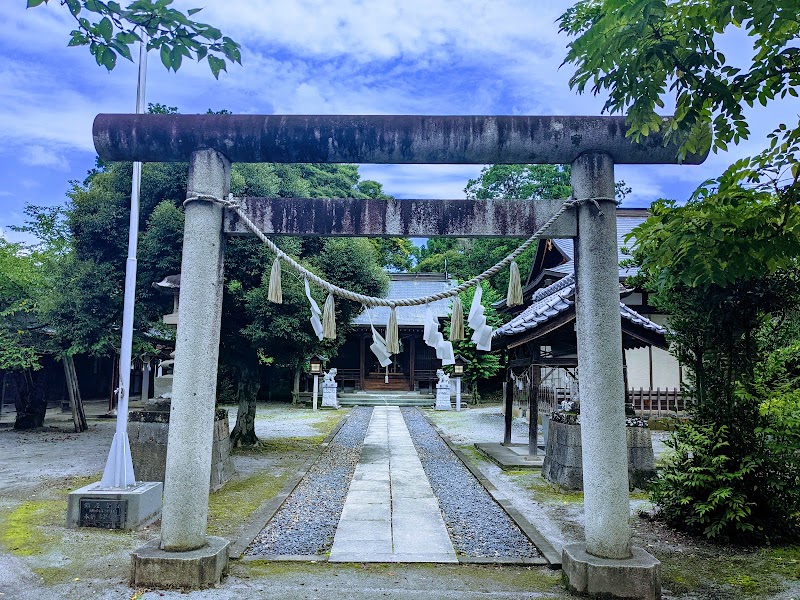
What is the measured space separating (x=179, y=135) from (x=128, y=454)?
13.7ft

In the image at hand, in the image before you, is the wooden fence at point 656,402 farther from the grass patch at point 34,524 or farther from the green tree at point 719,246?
the grass patch at point 34,524

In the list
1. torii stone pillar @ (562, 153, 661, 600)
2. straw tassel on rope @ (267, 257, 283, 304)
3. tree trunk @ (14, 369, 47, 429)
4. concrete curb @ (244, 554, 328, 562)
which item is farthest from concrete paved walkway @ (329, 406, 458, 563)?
tree trunk @ (14, 369, 47, 429)

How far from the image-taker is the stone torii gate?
4.72 meters

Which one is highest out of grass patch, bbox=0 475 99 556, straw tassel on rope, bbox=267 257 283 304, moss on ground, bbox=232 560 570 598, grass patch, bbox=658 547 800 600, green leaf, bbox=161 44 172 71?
green leaf, bbox=161 44 172 71

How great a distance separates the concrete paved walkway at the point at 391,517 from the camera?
580 cm

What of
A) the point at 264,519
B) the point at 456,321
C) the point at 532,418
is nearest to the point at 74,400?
the point at 264,519

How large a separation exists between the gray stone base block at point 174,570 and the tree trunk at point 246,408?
310 inches

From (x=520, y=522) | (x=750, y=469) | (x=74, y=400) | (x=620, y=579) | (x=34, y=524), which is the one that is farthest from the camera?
(x=74, y=400)

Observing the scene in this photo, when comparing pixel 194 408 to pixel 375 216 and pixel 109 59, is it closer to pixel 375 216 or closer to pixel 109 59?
pixel 375 216

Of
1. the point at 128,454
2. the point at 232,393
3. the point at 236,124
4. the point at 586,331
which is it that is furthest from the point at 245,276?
the point at 232,393

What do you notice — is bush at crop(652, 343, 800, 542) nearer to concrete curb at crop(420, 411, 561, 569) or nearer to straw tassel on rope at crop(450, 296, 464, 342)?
concrete curb at crop(420, 411, 561, 569)

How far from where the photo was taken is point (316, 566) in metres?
5.36

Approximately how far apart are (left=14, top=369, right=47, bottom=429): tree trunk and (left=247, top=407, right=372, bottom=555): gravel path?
9.24 metres

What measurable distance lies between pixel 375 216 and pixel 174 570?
135 inches
